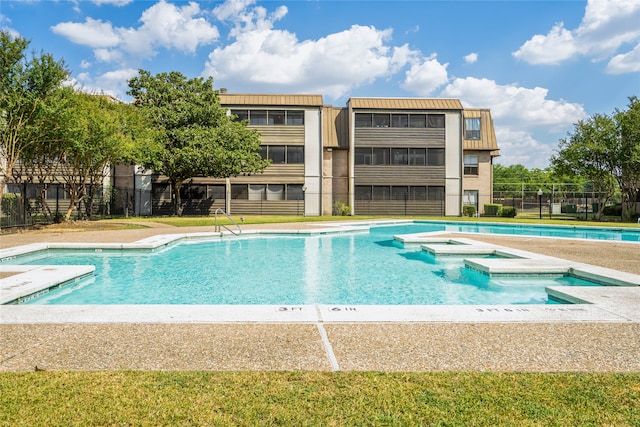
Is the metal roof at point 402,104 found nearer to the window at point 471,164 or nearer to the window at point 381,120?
the window at point 381,120

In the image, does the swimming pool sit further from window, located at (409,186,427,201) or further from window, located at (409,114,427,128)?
window, located at (409,114,427,128)

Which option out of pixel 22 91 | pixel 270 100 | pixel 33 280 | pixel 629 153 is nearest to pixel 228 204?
pixel 270 100

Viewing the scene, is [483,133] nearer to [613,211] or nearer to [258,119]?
[613,211]

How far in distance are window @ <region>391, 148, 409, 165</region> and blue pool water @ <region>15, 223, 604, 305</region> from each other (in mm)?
17774

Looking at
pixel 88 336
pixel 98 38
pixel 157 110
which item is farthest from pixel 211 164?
pixel 88 336

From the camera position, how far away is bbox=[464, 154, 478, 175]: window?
1234 inches

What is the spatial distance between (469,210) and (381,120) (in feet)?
30.4

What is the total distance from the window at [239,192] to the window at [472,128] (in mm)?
17248

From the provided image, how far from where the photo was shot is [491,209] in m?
30.1

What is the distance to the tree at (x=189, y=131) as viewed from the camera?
917 inches

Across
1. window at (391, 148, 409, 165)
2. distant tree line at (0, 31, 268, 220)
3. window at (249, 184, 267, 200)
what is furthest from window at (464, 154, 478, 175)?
distant tree line at (0, 31, 268, 220)

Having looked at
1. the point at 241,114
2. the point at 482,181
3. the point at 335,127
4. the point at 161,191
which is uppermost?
the point at 241,114

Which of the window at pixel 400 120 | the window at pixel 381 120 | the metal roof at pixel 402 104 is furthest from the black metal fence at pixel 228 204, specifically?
the metal roof at pixel 402 104

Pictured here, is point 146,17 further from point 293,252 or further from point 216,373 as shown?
point 216,373
